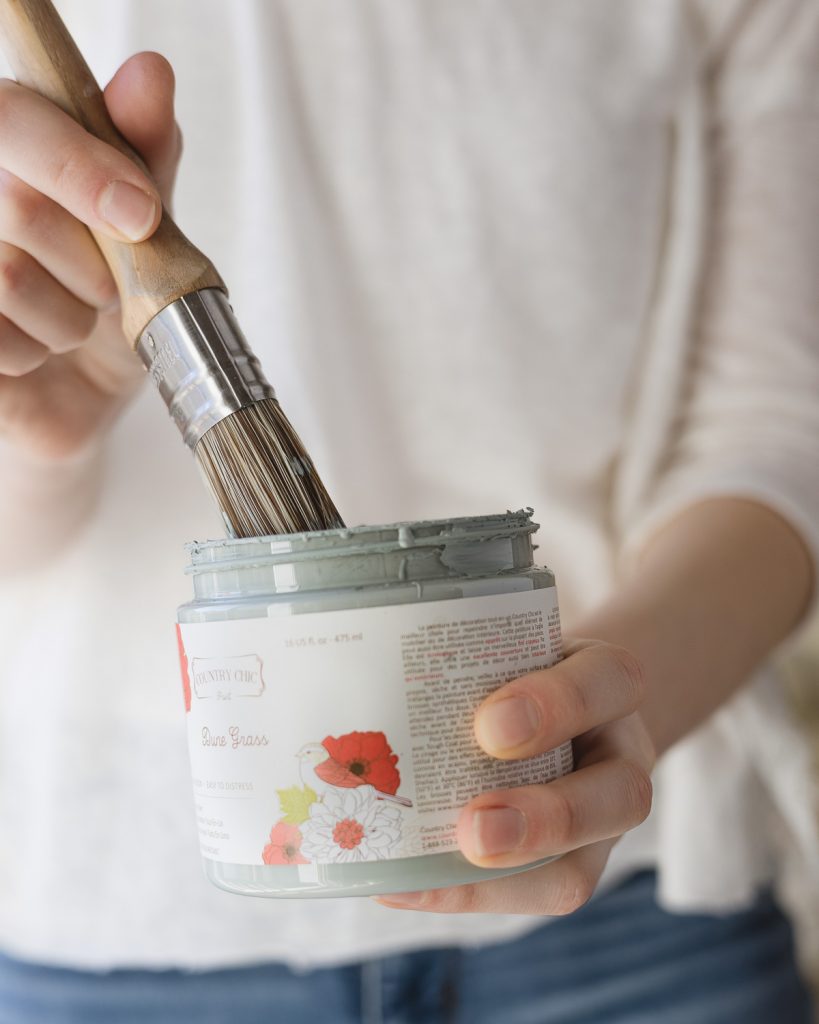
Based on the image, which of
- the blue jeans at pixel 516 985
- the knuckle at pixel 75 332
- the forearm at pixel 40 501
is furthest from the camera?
the blue jeans at pixel 516 985

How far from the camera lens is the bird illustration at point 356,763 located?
0.34 metres

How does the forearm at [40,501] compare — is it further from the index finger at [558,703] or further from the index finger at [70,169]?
the index finger at [558,703]

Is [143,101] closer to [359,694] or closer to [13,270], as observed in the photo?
[13,270]

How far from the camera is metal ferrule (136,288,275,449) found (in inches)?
14.6

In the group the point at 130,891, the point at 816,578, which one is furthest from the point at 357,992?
the point at 816,578

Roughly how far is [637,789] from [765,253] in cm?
45

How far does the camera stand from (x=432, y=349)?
676 mm

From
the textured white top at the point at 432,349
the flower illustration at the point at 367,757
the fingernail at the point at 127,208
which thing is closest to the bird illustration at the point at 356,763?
the flower illustration at the point at 367,757

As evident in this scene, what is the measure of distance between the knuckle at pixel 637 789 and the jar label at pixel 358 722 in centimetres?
6

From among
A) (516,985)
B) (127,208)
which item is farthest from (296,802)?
(516,985)

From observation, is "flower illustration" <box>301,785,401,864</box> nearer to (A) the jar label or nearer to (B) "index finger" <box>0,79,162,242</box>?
(A) the jar label

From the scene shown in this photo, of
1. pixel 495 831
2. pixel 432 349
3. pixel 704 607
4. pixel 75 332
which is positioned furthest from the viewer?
pixel 432 349

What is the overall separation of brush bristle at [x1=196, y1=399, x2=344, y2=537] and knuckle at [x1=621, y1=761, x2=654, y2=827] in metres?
0.15

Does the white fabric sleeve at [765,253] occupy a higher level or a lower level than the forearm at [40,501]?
higher
